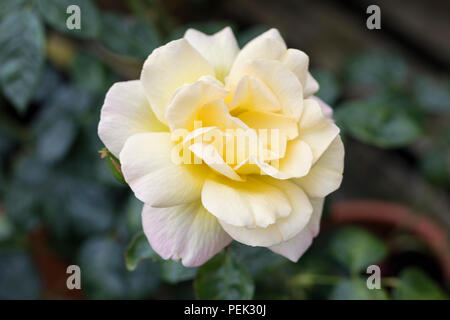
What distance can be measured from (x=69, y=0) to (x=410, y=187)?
3.91ft

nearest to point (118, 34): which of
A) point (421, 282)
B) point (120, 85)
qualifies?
point (120, 85)

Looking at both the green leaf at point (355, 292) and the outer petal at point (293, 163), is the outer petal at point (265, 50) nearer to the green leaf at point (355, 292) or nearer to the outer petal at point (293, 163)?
the outer petal at point (293, 163)

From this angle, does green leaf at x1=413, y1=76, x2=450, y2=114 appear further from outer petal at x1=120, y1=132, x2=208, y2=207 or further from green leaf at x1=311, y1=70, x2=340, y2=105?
outer petal at x1=120, y1=132, x2=208, y2=207

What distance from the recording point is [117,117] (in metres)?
0.54

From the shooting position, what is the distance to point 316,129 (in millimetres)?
556

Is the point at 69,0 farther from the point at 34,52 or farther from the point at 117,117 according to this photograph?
the point at 117,117

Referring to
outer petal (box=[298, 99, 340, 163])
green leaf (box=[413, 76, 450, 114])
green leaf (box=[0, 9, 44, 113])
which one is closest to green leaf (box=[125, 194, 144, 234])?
green leaf (box=[0, 9, 44, 113])

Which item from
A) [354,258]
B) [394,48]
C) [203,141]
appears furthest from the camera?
[394,48]

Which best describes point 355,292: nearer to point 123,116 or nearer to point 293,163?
point 293,163

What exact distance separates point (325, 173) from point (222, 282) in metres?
0.24

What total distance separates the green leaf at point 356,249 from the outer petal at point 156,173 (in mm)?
460

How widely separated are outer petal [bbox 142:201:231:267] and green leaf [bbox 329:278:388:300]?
32 cm

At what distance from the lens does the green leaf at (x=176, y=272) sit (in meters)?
0.70

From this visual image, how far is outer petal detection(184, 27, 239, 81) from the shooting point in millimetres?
618
